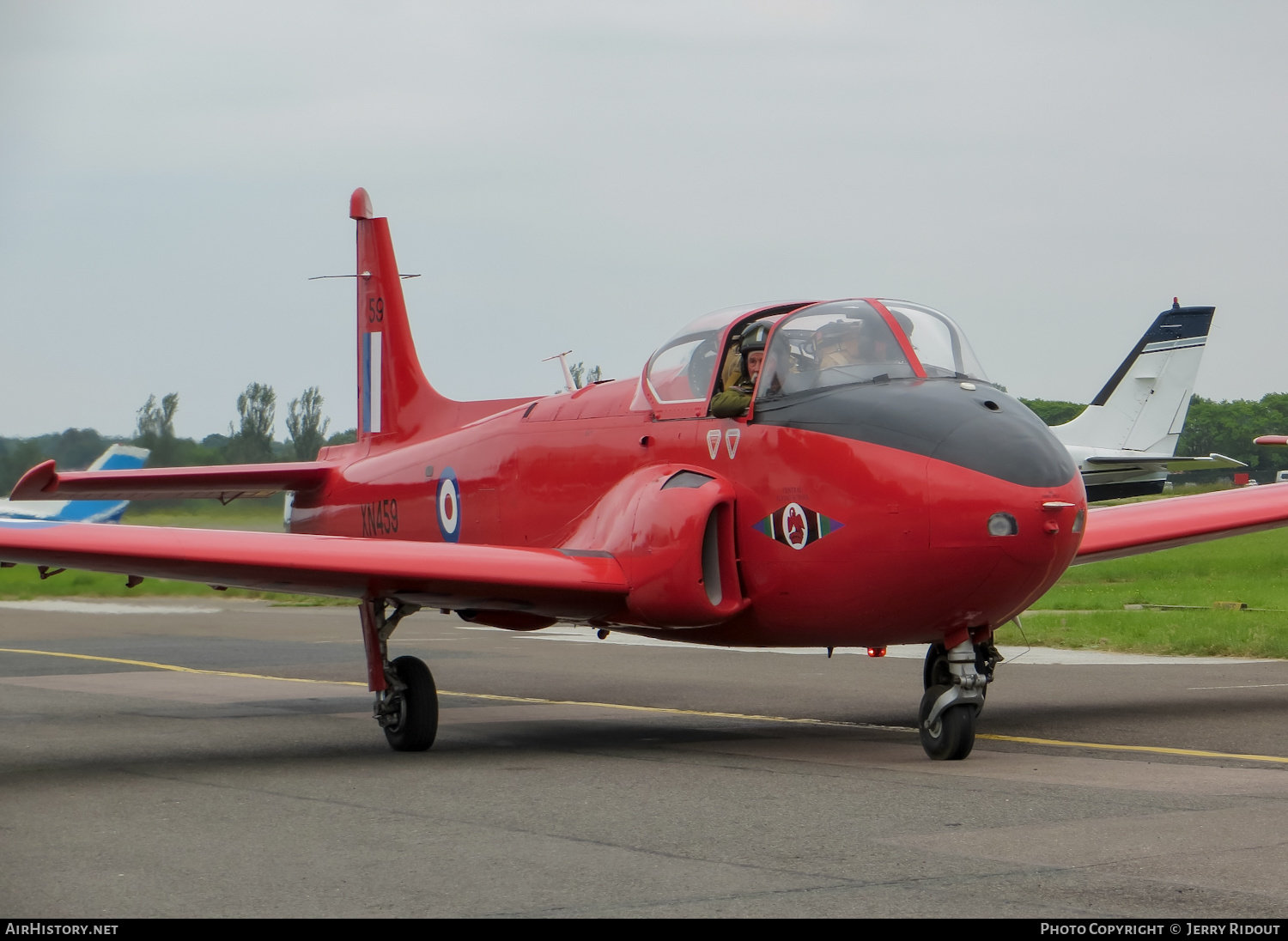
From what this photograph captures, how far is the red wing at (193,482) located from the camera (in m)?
12.8

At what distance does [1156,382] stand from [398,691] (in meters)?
30.8

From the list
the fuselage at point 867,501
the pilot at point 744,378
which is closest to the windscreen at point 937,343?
the fuselage at point 867,501

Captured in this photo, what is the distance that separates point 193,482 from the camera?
536 inches

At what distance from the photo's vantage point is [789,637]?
31.7 feet

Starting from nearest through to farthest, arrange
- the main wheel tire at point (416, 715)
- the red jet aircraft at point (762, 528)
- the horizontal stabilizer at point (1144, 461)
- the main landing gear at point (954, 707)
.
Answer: the red jet aircraft at point (762, 528) → the main landing gear at point (954, 707) → the main wheel tire at point (416, 715) → the horizontal stabilizer at point (1144, 461)

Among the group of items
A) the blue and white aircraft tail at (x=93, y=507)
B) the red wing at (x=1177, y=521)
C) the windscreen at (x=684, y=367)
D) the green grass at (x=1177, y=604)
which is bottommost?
the green grass at (x=1177, y=604)

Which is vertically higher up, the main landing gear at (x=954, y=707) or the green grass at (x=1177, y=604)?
the main landing gear at (x=954, y=707)

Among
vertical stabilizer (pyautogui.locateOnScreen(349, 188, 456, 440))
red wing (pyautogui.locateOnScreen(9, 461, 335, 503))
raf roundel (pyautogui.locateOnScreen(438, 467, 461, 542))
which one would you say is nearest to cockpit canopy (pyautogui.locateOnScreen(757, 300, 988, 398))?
raf roundel (pyautogui.locateOnScreen(438, 467, 461, 542))

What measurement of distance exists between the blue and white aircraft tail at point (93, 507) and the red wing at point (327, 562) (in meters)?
A: 13.0

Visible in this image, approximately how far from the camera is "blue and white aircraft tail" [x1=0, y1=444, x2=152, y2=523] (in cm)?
2314

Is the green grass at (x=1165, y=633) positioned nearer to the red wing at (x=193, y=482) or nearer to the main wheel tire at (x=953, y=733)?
the main wheel tire at (x=953, y=733)

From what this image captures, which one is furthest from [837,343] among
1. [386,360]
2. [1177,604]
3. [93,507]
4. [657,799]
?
[93,507]

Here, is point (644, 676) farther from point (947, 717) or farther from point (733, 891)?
point (733, 891)

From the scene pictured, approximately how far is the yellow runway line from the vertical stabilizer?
297 centimetres
